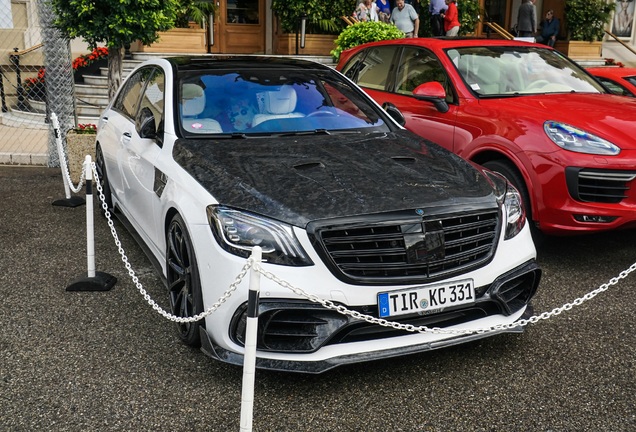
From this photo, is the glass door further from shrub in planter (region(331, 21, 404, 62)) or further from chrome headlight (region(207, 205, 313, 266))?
chrome headlight (region(207, 205, 313, 266))

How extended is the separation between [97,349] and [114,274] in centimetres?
133

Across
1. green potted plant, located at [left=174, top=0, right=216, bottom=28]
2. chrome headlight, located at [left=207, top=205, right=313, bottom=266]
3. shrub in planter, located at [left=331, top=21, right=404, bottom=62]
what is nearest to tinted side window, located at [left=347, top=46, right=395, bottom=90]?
chrome headlight, located at [left=207, top=205, right=313, bottom=266]

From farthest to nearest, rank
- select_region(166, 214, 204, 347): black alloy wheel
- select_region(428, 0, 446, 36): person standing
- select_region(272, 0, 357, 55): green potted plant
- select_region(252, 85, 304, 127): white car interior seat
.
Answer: select_region(272, 0, 357, 55): green potted plant < select_region(428, 0, 446, 36): person standing < select_region(252, 85, 304, 127): white car interior seat < select_region(166, 214, 204, 347): black alloy wheel

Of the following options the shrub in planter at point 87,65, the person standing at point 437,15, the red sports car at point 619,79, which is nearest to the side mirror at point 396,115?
the red sports car at point 619,79

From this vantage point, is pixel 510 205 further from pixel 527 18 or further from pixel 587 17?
pixel 587 17

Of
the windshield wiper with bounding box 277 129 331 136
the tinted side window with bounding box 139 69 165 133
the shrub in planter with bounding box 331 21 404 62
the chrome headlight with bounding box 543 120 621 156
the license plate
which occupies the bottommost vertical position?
the license plate

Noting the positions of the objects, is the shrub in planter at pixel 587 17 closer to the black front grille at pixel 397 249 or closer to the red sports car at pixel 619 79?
the red sports car at pixel 619 79

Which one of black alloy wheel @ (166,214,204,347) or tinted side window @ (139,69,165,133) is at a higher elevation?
tinted side window @ (139,69,165,133)

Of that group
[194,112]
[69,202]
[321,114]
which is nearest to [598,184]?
[321,114]

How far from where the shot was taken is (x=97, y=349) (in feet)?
12.7

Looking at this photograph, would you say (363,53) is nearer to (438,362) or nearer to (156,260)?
(156,260)

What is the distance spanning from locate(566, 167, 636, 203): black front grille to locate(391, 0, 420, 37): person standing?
33.1 feet

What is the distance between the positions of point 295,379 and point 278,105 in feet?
6.45

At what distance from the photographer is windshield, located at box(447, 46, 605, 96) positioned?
610 cm
